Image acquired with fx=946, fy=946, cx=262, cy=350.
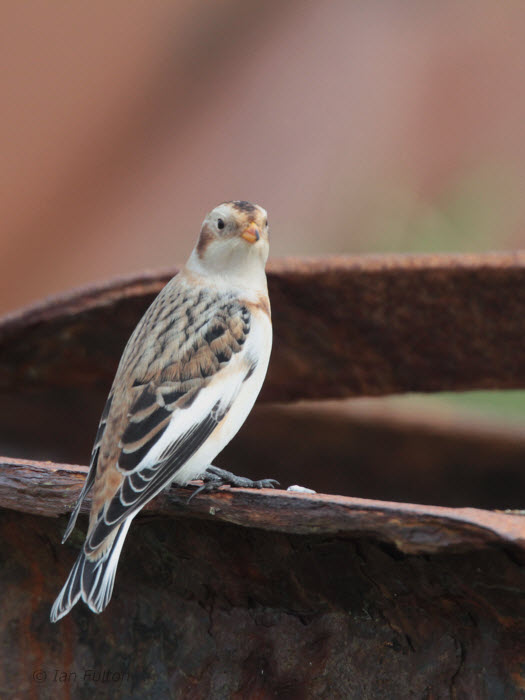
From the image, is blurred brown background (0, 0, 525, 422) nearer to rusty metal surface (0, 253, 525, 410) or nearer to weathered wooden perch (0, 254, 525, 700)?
rusty metal surface (0, 253, 525, 410)

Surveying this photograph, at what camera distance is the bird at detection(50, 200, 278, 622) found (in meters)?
1.76

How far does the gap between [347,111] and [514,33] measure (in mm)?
1369

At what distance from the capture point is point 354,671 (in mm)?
1608

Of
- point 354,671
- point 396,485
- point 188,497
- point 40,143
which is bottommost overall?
point 396,485

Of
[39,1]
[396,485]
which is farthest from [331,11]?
[396,485]

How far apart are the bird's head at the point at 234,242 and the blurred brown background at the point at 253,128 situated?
10.3 feet

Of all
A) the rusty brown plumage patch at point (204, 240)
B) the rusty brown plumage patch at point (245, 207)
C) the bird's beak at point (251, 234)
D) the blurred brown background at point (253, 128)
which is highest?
the rusty brown plumage patch at point (245, 207)

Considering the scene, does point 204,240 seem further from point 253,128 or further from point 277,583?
point 253,128

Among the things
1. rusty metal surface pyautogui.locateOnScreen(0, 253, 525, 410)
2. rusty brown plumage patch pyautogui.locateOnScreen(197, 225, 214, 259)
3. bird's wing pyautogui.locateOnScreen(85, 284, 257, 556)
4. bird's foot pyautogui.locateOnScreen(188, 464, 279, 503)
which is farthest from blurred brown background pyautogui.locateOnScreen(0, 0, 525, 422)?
bird's foot pyautogui.locateOnScreen(188, 464, 279, 503)

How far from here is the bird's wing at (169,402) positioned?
1851 millimetres

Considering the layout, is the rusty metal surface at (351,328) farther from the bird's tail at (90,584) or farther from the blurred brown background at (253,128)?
the blurred brown background at (253,128)

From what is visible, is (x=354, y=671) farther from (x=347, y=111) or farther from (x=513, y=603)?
(x=347, y=111)

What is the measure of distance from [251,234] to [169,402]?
0.68 m

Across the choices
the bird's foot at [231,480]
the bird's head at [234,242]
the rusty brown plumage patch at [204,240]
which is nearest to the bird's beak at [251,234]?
the bird's head at [234,242]
